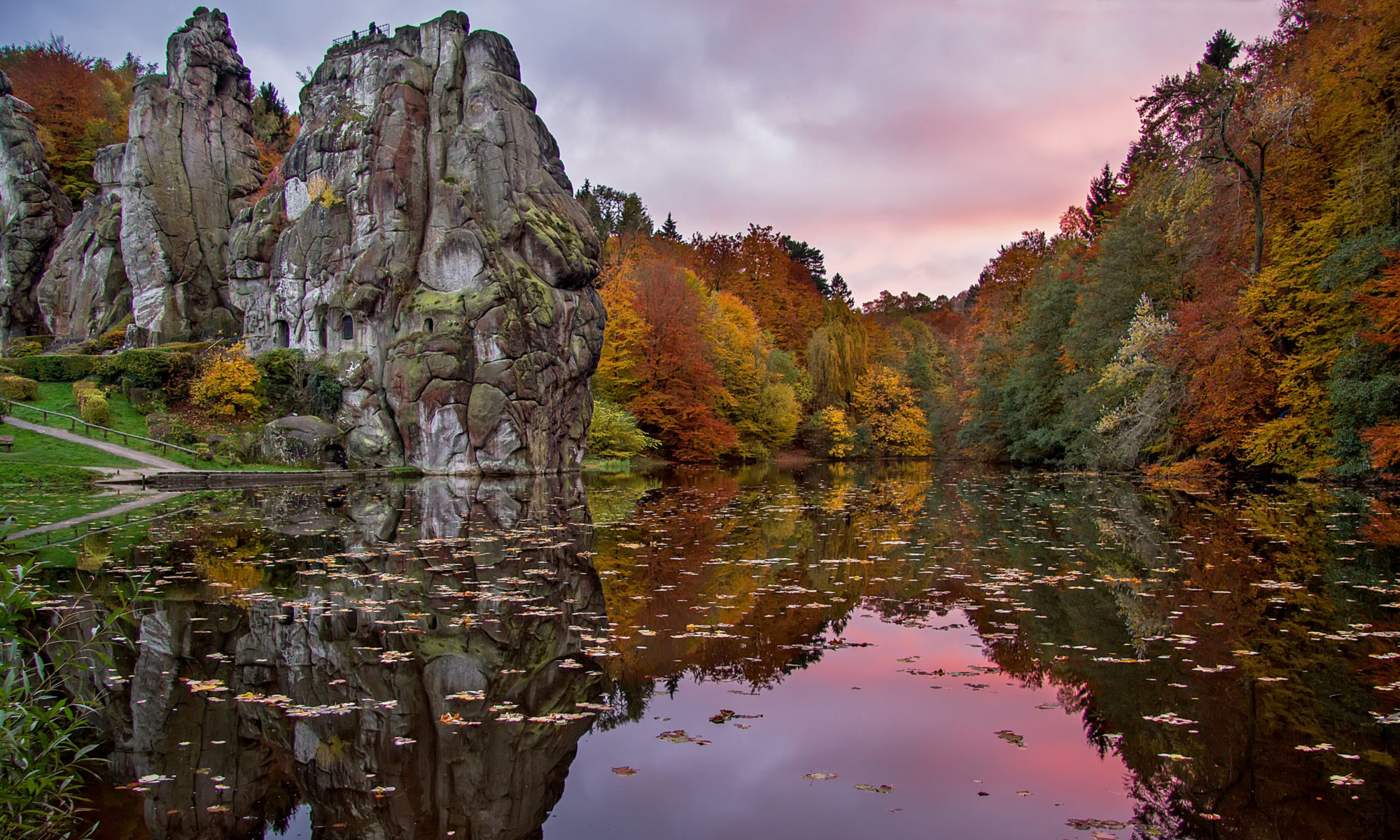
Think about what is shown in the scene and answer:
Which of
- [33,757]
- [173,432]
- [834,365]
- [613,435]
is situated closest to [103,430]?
[173,432]

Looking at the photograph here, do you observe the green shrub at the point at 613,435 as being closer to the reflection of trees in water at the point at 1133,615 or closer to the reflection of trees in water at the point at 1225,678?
the reflection of trees in water at the point at 1133,615

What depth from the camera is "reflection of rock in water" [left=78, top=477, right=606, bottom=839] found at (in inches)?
165

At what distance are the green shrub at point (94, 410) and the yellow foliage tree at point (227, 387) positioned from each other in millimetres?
2932

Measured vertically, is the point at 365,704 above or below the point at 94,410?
below

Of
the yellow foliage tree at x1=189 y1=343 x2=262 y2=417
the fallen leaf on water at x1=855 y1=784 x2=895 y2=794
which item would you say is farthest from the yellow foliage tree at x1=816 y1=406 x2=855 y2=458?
the fallen leaf on water at x1=855 y1=784 x2=895 y2=794

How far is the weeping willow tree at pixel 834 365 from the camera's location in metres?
57.7

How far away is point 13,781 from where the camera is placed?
→ 3467 mm

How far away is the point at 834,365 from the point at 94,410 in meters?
43.9

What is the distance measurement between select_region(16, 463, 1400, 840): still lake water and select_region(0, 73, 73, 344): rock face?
46.1 meters

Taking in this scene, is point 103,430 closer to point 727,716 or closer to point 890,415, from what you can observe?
point 727,716

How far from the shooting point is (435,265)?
30.6 metres

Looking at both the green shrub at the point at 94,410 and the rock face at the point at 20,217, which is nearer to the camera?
the green shrub at the point at 94,410

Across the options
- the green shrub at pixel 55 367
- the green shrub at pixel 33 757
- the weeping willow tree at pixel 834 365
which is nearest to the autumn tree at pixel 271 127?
the green shrub at pixel 55 367

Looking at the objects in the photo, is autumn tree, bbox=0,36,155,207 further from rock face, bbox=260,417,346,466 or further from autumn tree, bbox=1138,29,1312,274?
autumn tree, bbox=1138,29,1312,274
